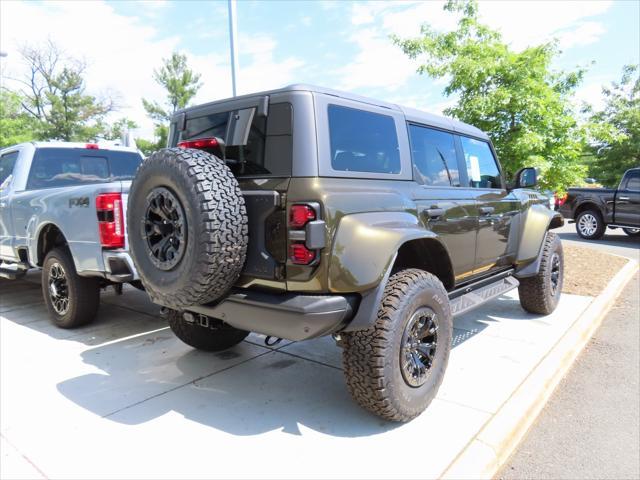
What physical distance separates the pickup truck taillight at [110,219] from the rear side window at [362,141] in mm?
2159

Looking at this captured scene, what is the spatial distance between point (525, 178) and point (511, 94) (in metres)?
2.86

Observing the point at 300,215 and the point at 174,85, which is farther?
the point at 174,85

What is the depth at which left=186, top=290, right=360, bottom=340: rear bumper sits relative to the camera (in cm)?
231

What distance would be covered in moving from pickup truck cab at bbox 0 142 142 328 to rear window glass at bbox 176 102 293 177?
5.03 ft

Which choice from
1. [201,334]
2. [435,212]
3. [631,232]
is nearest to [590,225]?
[631,232]

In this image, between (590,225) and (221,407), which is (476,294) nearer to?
(221,407)

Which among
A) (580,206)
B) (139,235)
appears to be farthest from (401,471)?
(580,206)

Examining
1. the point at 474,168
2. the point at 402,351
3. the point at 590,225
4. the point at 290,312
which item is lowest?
the point at 590,225

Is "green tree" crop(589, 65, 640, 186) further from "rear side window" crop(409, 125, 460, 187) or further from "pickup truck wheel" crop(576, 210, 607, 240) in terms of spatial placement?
"rear side window" crop(409, 125, 460, 187)

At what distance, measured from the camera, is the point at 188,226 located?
238 centimetres

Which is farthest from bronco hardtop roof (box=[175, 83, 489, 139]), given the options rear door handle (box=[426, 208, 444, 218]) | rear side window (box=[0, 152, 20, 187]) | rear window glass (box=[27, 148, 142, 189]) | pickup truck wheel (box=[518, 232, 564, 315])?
rear side window (box=[0, 152, 20, 187])

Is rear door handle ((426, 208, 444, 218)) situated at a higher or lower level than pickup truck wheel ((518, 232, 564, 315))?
higher

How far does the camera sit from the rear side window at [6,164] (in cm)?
548

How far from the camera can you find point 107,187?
3750 mm
